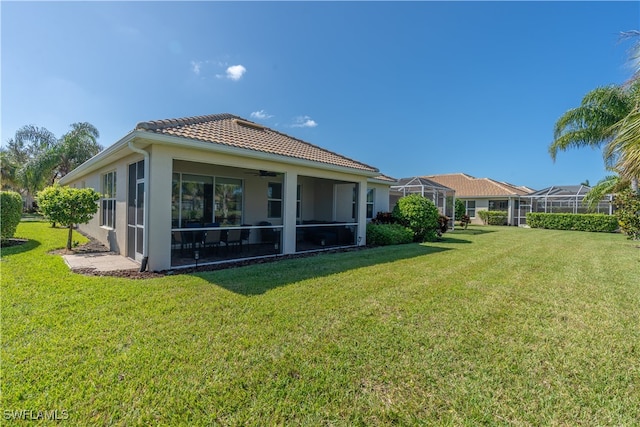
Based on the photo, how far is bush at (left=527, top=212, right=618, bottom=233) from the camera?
22281 mm

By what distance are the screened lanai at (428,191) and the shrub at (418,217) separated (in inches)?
179

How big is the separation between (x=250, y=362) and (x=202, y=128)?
7161mm

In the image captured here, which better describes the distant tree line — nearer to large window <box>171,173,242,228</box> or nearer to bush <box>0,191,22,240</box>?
bush <box>0,191,22,240</box>

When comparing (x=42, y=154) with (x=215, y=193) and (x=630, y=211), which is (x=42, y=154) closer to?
(x=215, y=193)

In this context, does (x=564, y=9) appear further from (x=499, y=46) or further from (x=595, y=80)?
(x=595, y=80)

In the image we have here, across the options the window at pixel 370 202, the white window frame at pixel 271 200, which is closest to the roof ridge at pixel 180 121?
the white window frame at pixel 271 200

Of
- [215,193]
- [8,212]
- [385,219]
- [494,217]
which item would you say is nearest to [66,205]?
[8,212]

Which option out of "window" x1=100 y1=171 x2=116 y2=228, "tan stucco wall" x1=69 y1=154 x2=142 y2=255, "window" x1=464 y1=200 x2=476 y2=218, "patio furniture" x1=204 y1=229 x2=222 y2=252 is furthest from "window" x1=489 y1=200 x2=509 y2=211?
"window" x1=100 y1=171 x2=116 y2=228

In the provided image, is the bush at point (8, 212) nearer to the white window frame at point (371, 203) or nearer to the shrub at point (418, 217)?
the white window frame at point (371, 203)

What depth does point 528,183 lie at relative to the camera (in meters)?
44.9

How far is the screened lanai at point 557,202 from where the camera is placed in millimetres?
26609

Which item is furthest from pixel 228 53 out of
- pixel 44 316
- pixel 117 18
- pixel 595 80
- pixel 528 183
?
pixel 528 183

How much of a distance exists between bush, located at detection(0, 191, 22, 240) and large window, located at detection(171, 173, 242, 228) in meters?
5.79

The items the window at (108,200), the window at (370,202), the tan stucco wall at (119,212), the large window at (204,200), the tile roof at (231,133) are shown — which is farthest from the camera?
the window at (370,202)
